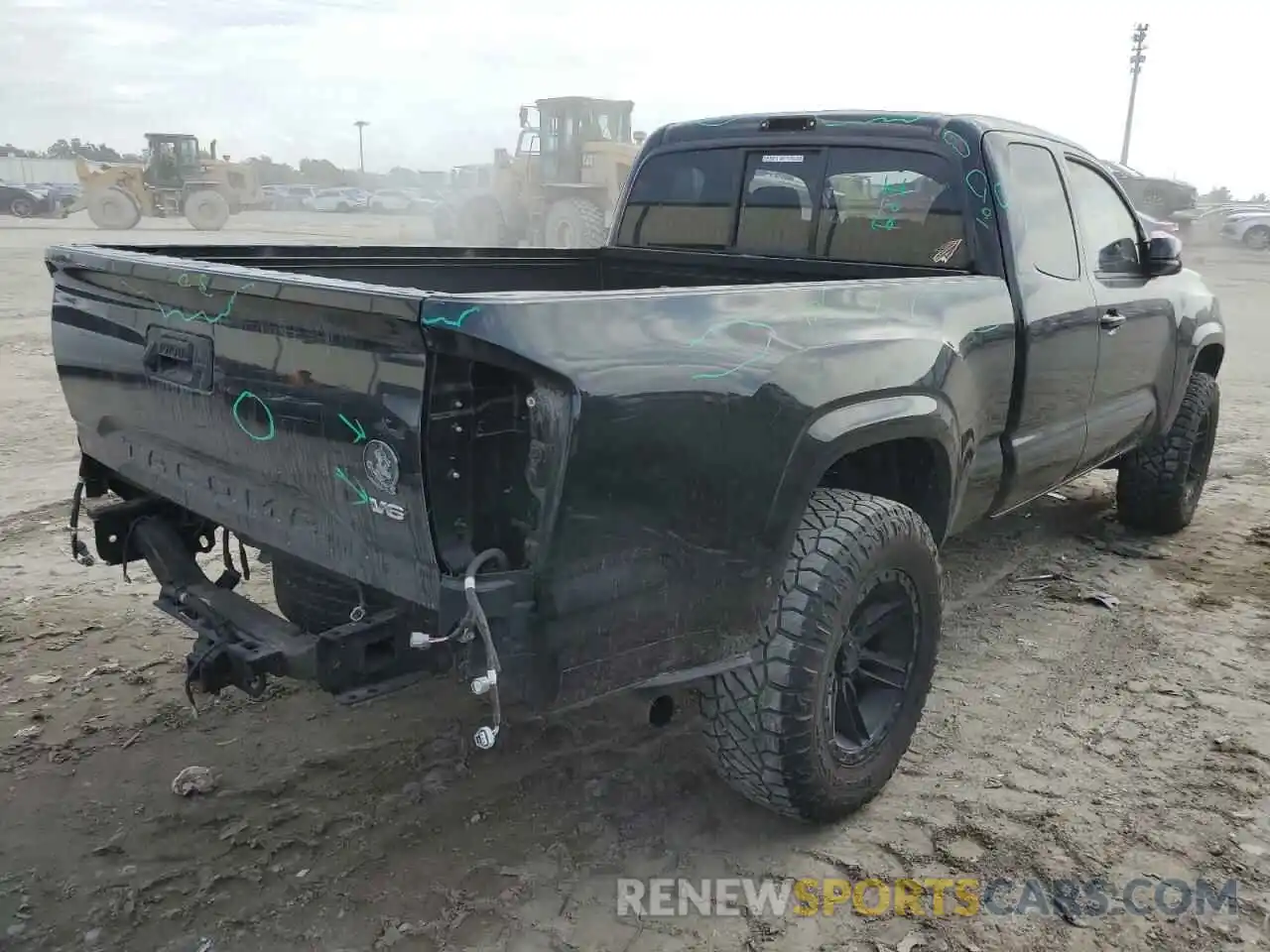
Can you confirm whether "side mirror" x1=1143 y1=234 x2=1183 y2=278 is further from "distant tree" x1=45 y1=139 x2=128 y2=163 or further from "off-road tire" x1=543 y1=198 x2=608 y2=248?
"distant tree" x1=45 y1=139 x2=128 y2=163

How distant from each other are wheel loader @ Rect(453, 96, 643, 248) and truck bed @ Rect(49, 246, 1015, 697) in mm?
14910

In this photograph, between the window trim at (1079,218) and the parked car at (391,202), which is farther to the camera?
the parked car at (391,202)

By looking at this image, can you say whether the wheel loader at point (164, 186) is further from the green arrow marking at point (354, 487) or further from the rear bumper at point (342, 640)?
the green arrow marking at point (354, 487)

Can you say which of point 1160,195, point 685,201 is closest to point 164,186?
point 1160,195

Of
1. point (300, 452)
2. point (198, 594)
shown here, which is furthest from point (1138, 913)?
point (198, 594)

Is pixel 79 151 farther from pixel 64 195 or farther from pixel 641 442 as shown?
pixel 641 442

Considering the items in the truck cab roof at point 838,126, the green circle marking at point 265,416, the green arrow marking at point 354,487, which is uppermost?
the truck cab roof at point 838,126

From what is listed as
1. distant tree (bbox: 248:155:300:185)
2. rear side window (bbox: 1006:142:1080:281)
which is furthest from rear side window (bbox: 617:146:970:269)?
distant tree (bbox: 248:155:300:185)

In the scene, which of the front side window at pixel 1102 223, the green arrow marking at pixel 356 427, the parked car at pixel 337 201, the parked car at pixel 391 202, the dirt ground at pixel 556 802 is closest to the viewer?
the green arrow marking at pixel 356 427

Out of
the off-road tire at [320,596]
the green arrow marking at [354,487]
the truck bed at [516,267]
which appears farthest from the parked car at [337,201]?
the green arrow marking at [354,487]

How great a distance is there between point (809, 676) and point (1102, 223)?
109 inches

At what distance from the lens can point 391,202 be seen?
44500 millimetres

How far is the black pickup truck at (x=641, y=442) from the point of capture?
207 cm

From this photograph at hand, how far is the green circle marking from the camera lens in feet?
7.86
